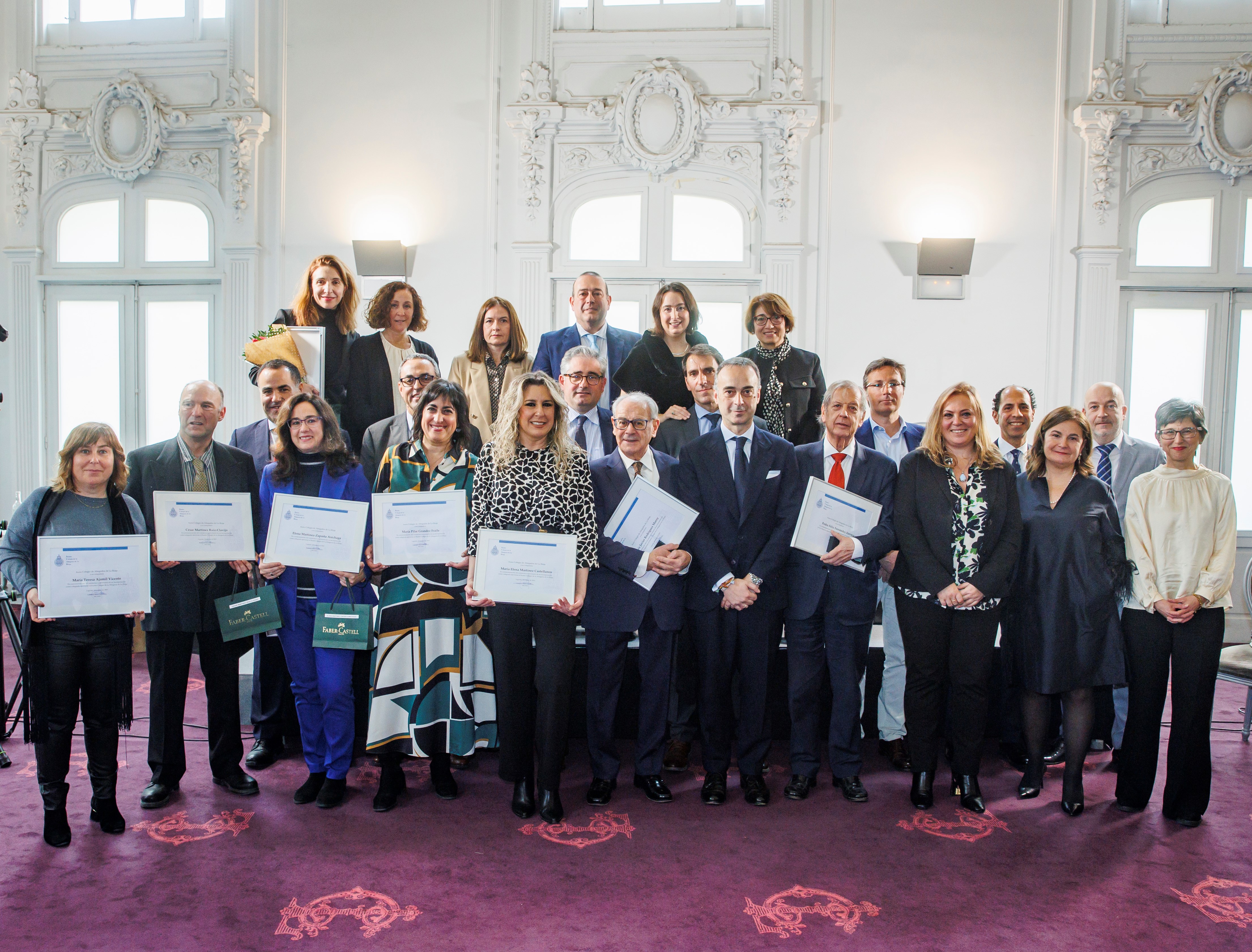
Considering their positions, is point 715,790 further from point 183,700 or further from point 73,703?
point 73,703

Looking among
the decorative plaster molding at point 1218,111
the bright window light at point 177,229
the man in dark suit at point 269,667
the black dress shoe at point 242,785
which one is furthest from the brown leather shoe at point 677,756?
the decorative plaster molding at point 1218,111

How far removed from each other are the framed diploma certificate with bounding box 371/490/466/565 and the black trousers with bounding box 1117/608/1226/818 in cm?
256

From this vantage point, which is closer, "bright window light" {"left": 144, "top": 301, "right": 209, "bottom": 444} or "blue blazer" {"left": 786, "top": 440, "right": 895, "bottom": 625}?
"blue blazer" {"left": 786, "top": 440, "right": 895, "bottom": 625}

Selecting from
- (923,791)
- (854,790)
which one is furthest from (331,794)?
(923,791)

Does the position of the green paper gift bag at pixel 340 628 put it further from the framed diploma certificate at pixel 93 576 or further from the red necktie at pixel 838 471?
the red necktie at pixel 838 471

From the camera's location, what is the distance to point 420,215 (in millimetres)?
6582

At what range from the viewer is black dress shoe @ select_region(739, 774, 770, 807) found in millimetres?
3234

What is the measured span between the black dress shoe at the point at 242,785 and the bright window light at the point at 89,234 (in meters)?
5.49

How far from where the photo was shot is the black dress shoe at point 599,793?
323cm

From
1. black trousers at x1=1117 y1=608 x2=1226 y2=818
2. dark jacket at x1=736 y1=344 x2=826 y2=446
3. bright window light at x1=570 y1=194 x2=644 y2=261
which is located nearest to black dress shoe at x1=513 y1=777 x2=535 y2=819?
dark jacket at x1=736 y1=344 x2=826 y2=446

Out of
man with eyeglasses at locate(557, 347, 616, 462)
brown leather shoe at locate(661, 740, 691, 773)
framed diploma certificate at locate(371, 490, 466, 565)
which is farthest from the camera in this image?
brown leather shoe at locate(661, 740, 691, 773)

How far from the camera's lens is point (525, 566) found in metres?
2.89

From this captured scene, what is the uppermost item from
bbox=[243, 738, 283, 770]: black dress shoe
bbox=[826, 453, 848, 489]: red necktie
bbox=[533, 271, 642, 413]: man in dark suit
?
bbox=[533, 271, 642, 413]: man in dark suit

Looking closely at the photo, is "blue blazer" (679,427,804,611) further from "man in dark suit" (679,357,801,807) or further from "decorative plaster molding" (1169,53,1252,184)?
"decorative plaster molding" (1169,53,1252,184)
